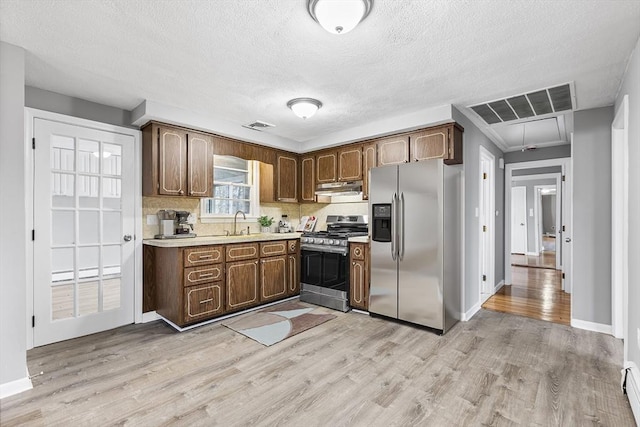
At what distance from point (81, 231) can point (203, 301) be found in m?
1.43

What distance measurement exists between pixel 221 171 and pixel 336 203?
5.99 feet

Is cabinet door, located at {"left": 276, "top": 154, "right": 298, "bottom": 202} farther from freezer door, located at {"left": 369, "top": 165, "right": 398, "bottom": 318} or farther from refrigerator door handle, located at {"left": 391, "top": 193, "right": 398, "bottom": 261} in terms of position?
refrigerator door handle, located at {"left": 391, "top": 193, "right": 398, "bottom": 261}

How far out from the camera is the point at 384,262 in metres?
3.57

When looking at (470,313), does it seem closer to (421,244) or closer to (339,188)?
(421,244)

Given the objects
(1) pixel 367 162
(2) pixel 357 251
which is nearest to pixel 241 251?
(2) pixel 357 251

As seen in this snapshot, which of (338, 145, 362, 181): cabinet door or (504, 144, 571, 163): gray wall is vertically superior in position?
(504, 144, 571, 163): gray wall

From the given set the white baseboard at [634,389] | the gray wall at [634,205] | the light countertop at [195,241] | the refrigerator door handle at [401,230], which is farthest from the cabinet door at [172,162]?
the white baseboard at [634,389]

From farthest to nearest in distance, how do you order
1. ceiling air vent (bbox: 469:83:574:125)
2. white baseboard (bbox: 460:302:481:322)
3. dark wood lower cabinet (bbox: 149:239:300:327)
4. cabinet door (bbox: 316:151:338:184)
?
cabinet door (bbox: 316:151:338:184) < white baseboard (bbox: 460:302:481:322) < dark wood lower cabinet (bbox: 149:239:300:327) < ceiling air vent (bbox: 469:83:574:125)

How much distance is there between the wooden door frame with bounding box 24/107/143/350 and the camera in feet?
9.33

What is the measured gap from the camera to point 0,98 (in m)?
2.10

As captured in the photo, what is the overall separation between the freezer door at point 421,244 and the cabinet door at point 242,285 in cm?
179

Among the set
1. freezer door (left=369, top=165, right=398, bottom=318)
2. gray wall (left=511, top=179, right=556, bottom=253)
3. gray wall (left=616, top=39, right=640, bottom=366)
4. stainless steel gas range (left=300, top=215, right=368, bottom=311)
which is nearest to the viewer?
gray wall (left=616, top=39, right=640, bottom=366)

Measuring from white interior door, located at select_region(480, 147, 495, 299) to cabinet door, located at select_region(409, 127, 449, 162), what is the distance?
1.52 metres

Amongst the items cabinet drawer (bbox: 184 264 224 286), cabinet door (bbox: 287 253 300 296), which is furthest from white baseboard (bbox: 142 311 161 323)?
cabinet door (bbox: 287 253 300 296)
